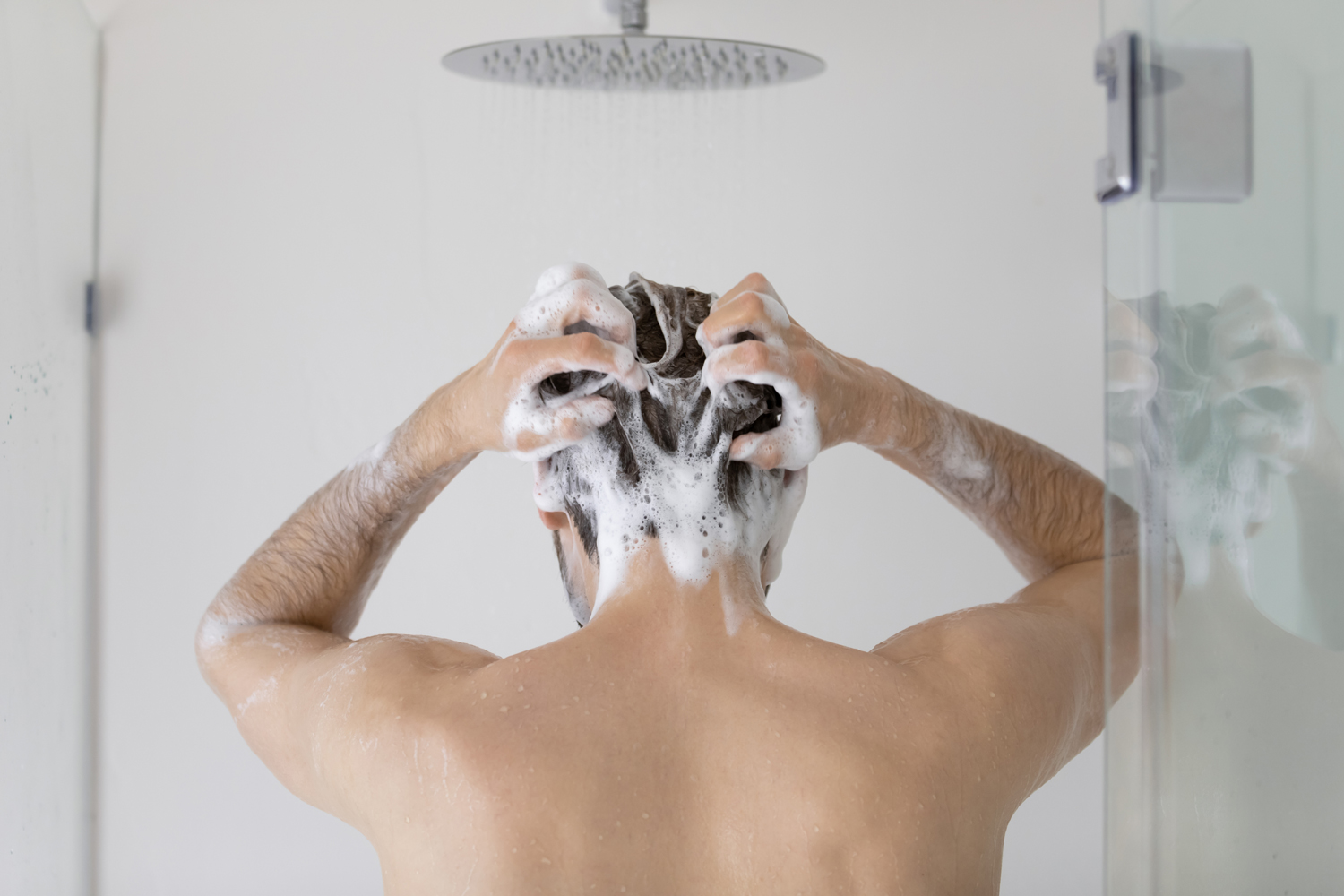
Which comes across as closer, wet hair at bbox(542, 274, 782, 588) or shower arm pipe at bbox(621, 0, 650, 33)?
wet hair at bbox(542, 274, 782, 588)

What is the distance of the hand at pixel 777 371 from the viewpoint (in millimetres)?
694

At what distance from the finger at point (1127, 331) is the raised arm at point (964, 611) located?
10 centimetres

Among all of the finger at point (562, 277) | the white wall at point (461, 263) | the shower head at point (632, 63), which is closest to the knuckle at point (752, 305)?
the finger at point (562, 277)

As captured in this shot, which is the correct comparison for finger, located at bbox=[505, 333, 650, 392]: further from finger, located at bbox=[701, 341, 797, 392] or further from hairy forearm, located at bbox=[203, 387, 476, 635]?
hairy forearm, located at bbox=[203, 387, 476, 635]

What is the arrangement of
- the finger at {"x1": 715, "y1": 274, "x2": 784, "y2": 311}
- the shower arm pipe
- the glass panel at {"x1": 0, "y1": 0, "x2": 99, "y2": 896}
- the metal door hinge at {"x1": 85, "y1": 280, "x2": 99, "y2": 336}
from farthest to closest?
the metal door hinge at {"x1": 85, "y1": 280, "x2": 99, "y2": 336}, the shower arm pipe, the glass panel at {"x1": 0, "y1": 0, "x2": 99, "y2": 896}, the finger at {"x1": 715, "y1": 274, "x2": 784, "y2": 311}

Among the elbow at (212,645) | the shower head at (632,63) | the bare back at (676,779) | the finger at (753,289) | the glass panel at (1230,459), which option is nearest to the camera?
the glass panel at (1230,459)

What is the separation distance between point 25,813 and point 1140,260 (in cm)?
146

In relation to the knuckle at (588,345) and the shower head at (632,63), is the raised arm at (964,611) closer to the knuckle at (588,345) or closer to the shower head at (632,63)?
the knuckle at (588,345)

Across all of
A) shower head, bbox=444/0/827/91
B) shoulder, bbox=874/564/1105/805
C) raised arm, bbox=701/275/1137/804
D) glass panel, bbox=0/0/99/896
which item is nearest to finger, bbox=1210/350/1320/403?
raised arm, bbox=701/275/1137/804

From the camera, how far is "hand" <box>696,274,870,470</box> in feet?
2.28

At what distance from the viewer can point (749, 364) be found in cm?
69

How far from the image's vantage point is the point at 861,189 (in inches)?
63.9

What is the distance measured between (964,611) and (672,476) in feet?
0.82

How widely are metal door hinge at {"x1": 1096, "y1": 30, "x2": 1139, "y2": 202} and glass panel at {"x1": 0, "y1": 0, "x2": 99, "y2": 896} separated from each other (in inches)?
47.0
